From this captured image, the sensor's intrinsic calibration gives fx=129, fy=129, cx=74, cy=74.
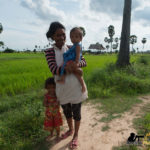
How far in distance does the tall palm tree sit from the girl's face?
15.5 ft

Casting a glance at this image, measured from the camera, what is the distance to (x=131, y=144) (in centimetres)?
176

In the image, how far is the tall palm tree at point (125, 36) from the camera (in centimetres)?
562

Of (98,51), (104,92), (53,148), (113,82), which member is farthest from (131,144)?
(98,51)

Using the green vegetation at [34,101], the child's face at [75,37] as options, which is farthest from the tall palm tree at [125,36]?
the child's face at [75,37]

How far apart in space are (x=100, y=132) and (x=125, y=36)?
4.85 metres

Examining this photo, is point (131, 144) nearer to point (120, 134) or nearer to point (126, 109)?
point (120, 134)

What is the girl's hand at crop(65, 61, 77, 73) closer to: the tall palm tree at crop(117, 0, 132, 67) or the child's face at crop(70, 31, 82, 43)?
the child's face at crop(70, 31, 82, 43)

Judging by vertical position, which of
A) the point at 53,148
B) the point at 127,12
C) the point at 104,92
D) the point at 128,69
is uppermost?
the point at 127,12

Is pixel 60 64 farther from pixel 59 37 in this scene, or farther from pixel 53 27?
pixel 53 27

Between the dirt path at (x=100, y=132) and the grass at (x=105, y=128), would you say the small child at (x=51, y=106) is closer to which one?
the dirt path at (x=100, y=132)

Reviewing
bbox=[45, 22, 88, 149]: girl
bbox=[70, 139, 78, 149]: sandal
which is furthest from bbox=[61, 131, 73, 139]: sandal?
bbox=[45, 22, 88, 149]: girl

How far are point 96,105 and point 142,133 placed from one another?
1.26m

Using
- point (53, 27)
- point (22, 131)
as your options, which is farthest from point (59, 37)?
point (22, 131)

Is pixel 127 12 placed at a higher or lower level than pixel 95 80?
higher
